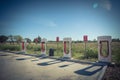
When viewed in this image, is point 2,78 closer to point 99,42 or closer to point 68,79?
point 68,79

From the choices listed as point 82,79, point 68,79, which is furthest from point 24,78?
point 82,79

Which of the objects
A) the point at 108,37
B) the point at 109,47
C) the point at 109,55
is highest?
the point at 108,37

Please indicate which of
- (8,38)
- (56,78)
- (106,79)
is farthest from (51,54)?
(8,38)

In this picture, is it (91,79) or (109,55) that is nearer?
(91,79)

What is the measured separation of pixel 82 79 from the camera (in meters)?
6.36

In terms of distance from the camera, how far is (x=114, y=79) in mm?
5945

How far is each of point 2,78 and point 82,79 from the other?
14.0ft

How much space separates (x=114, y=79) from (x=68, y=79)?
89.1 inches

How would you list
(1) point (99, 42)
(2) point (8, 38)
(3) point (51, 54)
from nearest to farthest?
1. (1) point (99, 42)
2. (3) point (51, 54)
3. (2) point (8, 38)

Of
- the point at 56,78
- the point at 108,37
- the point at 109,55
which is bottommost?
the point at 56,78

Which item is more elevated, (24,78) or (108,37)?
(108,37)

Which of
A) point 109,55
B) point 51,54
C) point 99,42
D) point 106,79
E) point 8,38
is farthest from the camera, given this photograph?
point 8,38

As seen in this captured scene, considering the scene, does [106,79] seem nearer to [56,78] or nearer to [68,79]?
[68,79]

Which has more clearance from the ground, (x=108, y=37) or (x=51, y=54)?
(x=108, y=37)
